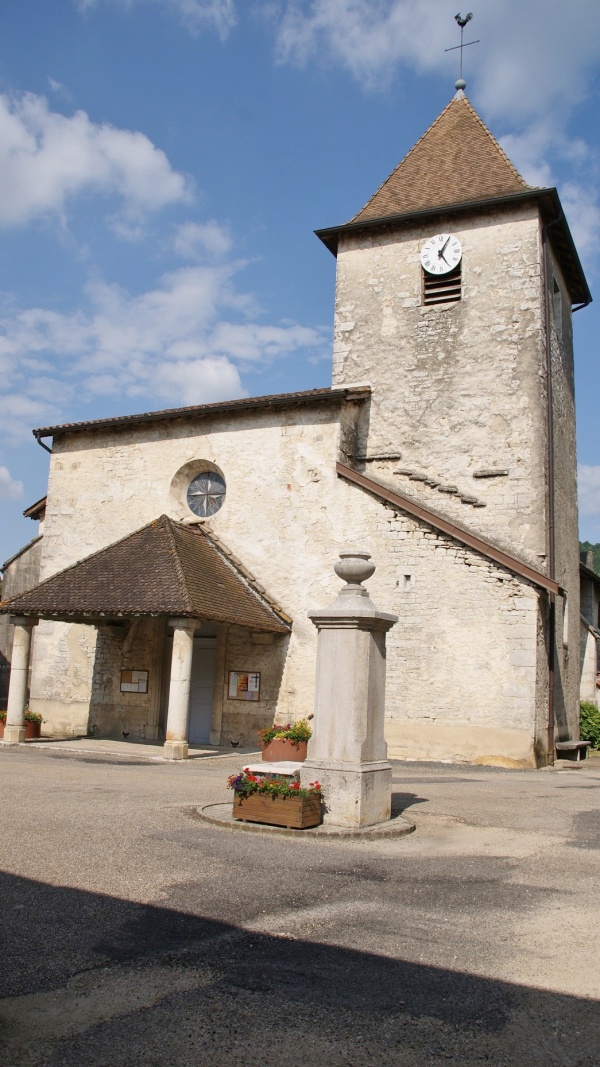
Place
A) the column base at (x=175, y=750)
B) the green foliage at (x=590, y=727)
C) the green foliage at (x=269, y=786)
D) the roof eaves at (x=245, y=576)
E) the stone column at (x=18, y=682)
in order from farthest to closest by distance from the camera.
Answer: the green foliage at (x=590, y=727) < the roof eaves at (x=245, y=576) < the stone column at (x=18, y=682) < the column base at (x=175, y=750) < the green foliage at (x=269, y=786)

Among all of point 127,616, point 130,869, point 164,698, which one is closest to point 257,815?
point 130,869

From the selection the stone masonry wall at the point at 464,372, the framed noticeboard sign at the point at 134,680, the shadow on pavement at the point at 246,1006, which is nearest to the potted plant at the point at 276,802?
the shadow on pavement at the point at 246,1006

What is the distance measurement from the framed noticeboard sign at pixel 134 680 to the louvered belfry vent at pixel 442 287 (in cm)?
1007

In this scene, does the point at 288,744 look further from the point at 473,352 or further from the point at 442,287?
the point at 442,287

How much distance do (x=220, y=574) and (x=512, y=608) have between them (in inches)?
215

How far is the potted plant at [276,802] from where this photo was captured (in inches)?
269

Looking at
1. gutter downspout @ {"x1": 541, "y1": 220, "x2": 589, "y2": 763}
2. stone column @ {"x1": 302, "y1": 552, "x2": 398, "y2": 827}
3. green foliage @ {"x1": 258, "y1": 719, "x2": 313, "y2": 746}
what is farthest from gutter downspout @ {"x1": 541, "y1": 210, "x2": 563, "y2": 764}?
stone column @ {"x1": 302, "y1": 552, "x2": 398, "y2": 827}

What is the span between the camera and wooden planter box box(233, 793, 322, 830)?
682cm

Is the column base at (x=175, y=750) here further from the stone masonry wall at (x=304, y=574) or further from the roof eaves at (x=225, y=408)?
the roof eaves at (x=225, y=408)

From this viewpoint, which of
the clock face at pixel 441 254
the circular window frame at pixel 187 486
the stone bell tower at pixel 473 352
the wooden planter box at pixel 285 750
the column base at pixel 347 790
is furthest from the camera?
the clock face at pixel 441 254

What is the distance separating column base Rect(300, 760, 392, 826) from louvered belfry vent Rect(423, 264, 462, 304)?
12.8 m

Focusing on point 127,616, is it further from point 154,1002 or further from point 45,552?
point 154,1002

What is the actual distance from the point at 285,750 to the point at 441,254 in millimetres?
11372

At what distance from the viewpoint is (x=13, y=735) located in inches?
585
